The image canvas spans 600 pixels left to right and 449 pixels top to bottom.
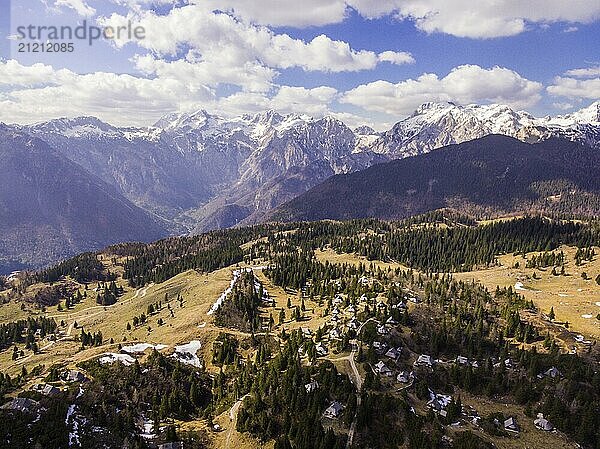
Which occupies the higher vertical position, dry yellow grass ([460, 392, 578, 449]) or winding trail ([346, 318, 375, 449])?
winding trail ([346, 318, 375, 449])

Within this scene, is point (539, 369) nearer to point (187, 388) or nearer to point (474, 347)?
point (474, 347)

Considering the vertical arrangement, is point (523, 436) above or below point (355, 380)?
below

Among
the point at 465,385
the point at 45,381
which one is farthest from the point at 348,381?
the point at 45,381

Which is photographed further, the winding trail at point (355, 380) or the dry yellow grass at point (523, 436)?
the dry yellow grass at point (523, 436)

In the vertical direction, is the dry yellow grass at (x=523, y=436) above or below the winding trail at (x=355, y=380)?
below

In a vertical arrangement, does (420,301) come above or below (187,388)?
above

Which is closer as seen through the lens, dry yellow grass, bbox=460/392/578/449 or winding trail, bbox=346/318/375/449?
winding trail, bbox=346/318/375/449

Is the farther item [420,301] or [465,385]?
[420,301]

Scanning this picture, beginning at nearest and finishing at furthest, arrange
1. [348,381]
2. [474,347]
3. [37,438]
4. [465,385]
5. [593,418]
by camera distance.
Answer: [37,438] < [593,418] < [348,381] < [465,385] < [474,347]

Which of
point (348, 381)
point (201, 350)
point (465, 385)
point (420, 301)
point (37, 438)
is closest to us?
point (37, 438)

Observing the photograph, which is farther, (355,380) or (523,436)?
(355,380)
